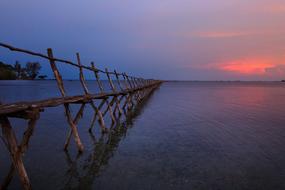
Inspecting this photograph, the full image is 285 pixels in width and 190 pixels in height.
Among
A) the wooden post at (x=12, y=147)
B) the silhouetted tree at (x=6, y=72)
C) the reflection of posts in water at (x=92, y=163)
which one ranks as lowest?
the reflection of posts in water at (x=92, y=163)

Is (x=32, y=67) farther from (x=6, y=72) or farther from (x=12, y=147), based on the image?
(x=12, y=147)

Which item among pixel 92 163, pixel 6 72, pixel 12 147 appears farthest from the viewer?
pixel 6 72

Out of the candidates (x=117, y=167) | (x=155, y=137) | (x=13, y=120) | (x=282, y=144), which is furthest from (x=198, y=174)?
(x=13, y=120)

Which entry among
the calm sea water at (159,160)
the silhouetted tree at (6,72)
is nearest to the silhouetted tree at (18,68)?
the silhouetted tree at (6,72)

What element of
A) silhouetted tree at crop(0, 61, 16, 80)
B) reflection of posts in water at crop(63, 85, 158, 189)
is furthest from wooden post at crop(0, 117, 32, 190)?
silhouetted tree at crop(0, 61, 16, 80)

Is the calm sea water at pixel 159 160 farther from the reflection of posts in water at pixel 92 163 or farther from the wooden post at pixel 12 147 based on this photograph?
the wooden post at pixel 12 147

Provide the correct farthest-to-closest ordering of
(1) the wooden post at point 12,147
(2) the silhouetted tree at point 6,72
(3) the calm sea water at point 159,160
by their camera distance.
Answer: (2) the silhouetted tree at point 6,72 → (3) the calm sea water at point 159,160 → (1) the wooden post at point 12,147

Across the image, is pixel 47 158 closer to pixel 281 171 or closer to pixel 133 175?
pixel 133 175

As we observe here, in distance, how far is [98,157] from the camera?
6.50 m

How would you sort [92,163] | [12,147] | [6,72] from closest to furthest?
[12,147] < [92,163] < [6,72]

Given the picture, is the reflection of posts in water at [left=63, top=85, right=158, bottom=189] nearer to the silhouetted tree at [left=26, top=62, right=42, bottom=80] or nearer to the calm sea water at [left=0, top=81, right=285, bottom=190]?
the calm sea water at [left=0, top=81, right=285, bottom=190]

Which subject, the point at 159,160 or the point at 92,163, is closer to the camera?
the point at 92,163

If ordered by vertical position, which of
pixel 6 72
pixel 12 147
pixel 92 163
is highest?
pixel 6 72

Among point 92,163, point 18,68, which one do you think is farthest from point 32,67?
point 92,163
